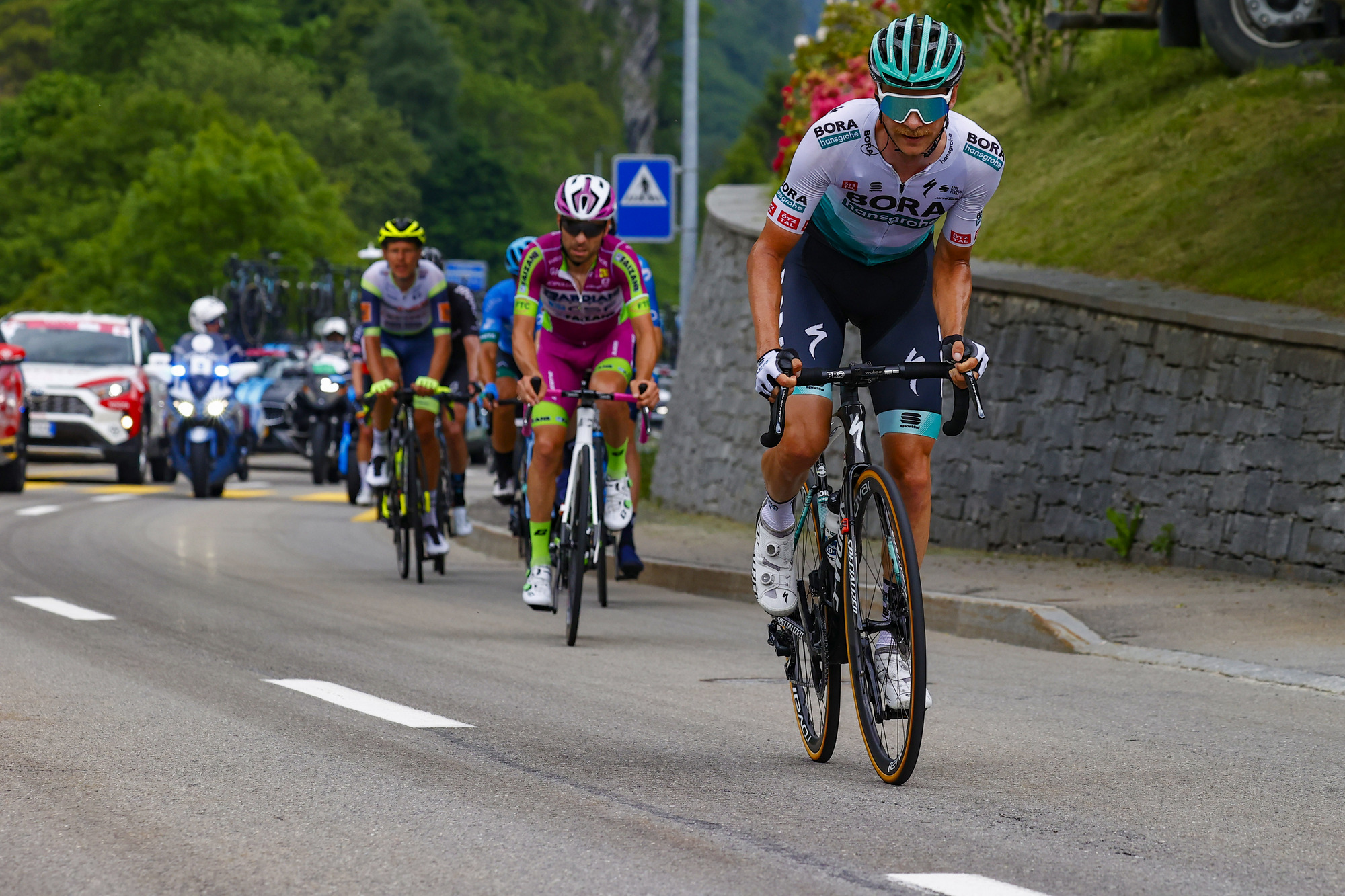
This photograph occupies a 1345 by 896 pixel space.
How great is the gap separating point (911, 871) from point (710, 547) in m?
11.0

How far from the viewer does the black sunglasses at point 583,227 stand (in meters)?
10.9

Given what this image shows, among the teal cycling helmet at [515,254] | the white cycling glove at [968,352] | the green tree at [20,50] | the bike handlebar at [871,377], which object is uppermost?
the green tree at [20,50]

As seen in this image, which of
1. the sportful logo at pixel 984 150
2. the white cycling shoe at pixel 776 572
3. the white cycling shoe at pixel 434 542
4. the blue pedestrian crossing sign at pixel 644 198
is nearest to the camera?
the sportful logo at pixel 984 150

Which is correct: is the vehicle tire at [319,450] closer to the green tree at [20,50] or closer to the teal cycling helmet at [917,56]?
the teal cycling helmet at [917,56]

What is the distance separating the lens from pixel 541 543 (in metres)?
10.6

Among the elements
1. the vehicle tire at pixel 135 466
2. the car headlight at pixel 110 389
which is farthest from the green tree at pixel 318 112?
the car headlight at pixel 110 389

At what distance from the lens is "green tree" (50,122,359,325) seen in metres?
72.2

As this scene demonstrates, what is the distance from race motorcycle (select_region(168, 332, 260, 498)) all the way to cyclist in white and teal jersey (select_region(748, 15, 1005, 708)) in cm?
1783

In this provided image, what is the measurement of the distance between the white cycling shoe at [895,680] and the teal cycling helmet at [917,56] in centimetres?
164

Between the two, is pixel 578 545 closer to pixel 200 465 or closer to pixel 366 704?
pixel 366 704

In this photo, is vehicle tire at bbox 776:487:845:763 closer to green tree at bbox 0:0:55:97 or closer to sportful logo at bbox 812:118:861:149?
sportful logo at bbox 812:118:861:149

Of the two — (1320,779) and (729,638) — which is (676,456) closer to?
(729,638)

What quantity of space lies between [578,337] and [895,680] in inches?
218

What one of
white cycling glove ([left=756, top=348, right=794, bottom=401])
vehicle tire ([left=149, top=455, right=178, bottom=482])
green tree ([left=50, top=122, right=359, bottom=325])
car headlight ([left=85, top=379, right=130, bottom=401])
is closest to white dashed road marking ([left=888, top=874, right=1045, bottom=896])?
white cycling glove ([left=756, top=348, right=794, bottom=401])
